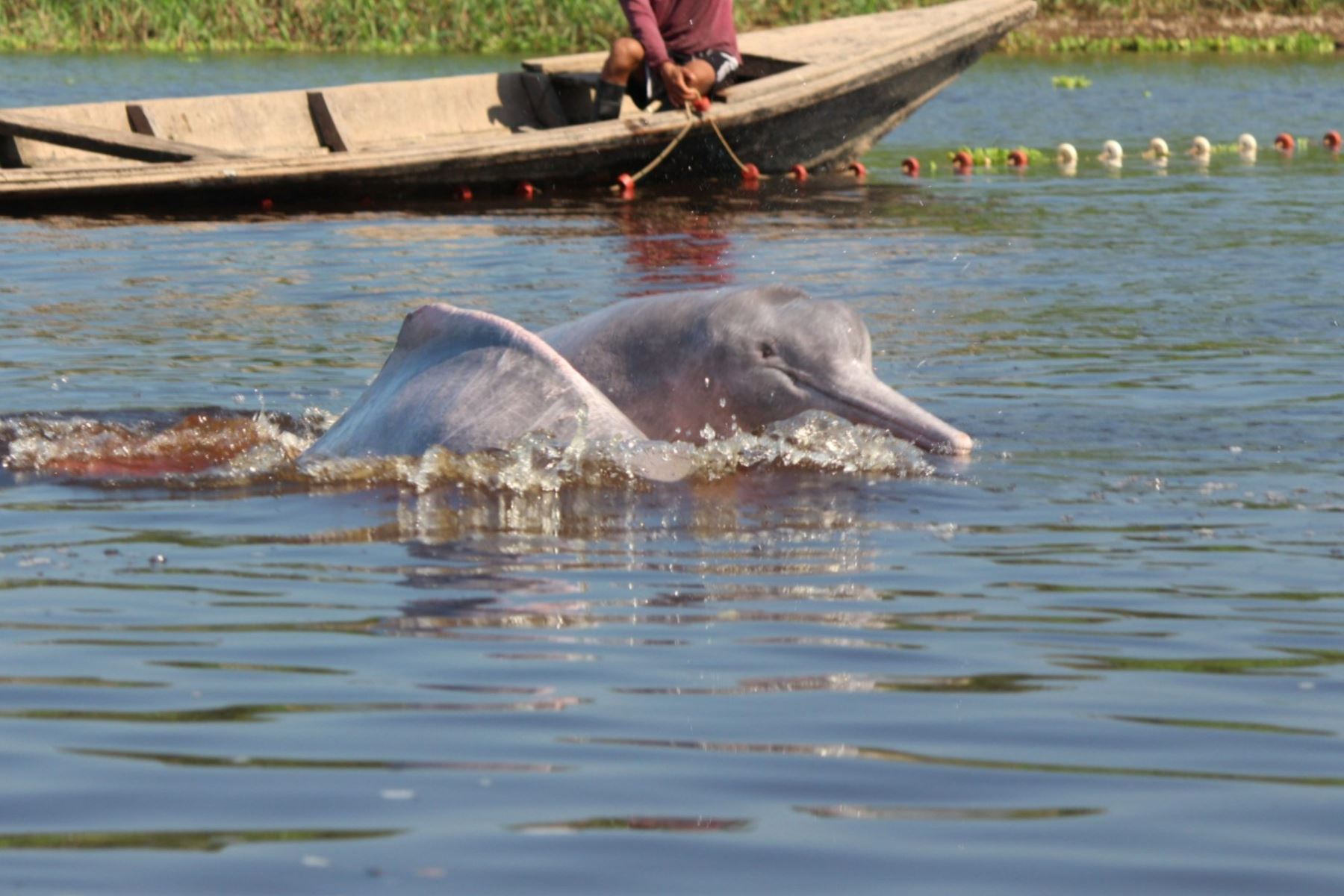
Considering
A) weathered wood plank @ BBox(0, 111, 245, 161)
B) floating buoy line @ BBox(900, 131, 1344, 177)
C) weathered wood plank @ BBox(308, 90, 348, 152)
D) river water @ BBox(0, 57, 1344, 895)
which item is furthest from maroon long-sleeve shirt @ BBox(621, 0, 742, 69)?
river water @ BBox(0, 57, 1344, 895)

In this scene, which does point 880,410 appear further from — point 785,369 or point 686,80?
point 686,80

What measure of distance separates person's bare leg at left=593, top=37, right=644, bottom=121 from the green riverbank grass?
60.4 ft

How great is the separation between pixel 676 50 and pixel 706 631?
42.3 feet

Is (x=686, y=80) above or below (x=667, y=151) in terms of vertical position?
above

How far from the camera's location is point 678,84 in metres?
16.3

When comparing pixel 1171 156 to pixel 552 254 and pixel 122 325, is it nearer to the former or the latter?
pixel 552 254

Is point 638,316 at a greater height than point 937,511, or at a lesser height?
greater

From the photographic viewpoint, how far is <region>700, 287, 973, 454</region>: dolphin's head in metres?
6.41

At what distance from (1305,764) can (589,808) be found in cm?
115

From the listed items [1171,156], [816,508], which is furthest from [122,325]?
[1171,156]

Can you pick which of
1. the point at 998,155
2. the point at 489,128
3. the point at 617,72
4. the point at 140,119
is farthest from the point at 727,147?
the point at 140,119

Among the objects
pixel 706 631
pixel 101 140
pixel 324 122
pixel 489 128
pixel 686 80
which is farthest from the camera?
pixel 489 128

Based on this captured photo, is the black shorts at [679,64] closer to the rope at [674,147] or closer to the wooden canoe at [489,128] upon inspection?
the wooden canoe at [489,128]

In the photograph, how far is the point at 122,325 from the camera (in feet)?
32.3
